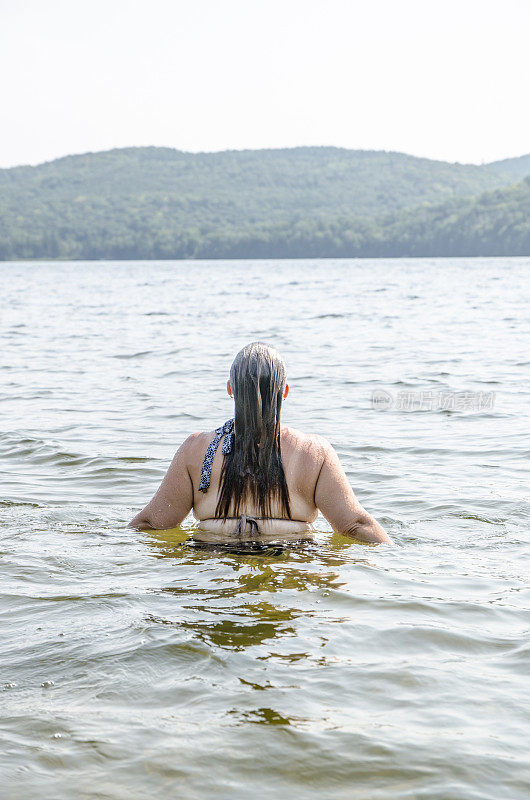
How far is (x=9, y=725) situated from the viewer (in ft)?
10.8

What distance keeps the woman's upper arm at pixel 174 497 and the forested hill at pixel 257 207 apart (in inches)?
4846

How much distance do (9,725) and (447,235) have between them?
134607 millimetres

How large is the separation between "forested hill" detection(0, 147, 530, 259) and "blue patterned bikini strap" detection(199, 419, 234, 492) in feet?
404

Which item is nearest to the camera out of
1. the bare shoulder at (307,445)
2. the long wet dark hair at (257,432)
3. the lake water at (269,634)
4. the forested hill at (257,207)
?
the lake water at (269,634)

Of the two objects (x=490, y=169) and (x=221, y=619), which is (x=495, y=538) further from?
(x=490, y=169)

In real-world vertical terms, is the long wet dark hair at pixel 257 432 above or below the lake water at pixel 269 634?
above

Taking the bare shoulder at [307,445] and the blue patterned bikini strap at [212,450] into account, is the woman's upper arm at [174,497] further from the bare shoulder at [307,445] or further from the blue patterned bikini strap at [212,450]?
the bare shoulder at [307,445]

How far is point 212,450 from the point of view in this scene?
4.96 m

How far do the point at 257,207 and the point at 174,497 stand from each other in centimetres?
17253

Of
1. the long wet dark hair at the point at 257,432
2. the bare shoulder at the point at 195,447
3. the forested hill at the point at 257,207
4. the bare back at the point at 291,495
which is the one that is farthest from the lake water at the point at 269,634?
the forested hill at the point at 257,207

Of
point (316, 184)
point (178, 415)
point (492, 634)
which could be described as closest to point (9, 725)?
point (492, 634)

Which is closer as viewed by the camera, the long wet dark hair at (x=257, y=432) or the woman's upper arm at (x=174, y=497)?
the long wet dark hair at (x=257, y=432)

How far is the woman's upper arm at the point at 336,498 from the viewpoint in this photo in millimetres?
4898

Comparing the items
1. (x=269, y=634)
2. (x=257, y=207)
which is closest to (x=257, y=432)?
(x=269, y=634)
